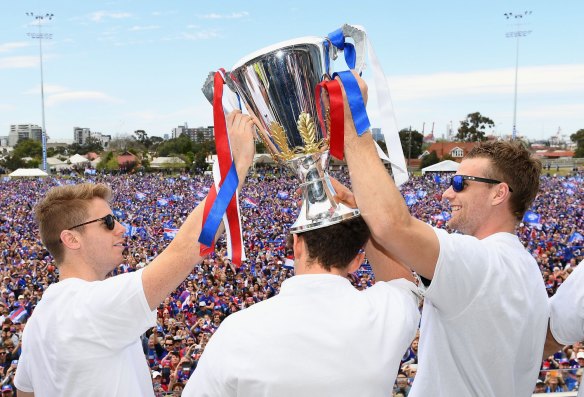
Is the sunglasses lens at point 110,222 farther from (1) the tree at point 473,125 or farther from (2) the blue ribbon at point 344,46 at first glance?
(1) the tree at point 473,125

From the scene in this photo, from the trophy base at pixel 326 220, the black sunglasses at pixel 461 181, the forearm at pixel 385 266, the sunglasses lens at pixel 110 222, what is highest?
the black sunglasses at pixel 461 181

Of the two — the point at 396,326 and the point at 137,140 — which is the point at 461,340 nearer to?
the point at 396,326

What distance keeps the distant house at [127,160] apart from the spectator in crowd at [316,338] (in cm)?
6148

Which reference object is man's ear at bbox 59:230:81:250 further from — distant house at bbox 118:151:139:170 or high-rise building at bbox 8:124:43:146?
high-rise building at bbox 8:124:43:146

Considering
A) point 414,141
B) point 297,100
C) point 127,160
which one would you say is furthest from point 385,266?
point 414,141

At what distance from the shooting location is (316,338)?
1.27 meters

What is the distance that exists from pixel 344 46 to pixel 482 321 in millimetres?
842

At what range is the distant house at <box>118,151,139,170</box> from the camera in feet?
200

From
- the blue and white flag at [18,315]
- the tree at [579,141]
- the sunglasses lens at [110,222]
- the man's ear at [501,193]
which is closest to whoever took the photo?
the man's ear at [501,193]

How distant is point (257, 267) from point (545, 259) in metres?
6.59

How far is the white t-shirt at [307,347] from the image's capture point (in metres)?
1.25

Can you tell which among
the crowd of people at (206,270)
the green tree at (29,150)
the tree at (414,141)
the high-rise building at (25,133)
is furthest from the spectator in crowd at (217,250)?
the high-rise building at (25,133)

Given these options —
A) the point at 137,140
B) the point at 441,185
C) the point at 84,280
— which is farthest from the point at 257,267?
the point at 137,140

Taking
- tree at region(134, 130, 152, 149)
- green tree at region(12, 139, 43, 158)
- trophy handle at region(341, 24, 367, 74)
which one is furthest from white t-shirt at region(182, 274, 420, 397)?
tree at region(134, 130, 152, 149)
